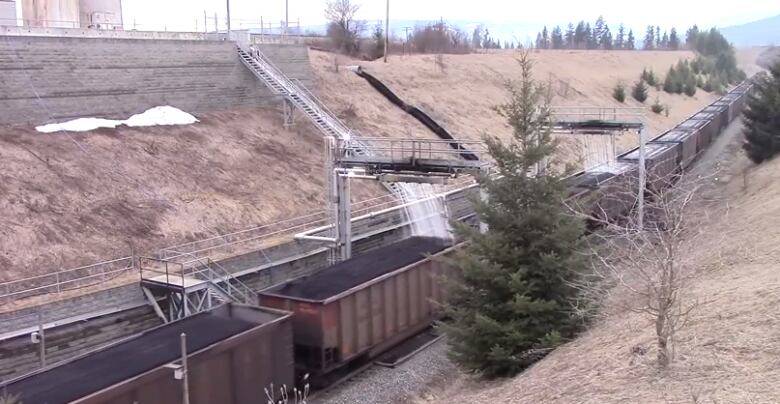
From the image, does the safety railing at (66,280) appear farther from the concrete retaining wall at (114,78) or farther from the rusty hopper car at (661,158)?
the rusty hopper car at (661,158)

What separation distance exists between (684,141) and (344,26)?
36.4 m

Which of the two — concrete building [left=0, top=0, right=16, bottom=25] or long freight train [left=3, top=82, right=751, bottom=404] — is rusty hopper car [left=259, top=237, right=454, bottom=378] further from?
concrete building [left=0, top=0, right=16, bottom=25]

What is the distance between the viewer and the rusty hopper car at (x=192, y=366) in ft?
39.1

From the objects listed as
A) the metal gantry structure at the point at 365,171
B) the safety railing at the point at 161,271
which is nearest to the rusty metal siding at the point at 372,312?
the metal gantry structure at the point at 365,171

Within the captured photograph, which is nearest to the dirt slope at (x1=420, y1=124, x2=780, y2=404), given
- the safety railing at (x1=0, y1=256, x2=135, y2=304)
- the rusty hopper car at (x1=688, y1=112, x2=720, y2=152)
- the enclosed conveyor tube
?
the safety railing at (x1=0, y1=256, x2=135, y2=304)

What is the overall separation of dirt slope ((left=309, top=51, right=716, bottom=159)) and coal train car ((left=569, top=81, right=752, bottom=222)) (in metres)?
5.90

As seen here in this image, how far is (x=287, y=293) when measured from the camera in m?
17.4

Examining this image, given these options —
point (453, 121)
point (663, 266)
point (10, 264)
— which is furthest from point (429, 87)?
point (663, 266)

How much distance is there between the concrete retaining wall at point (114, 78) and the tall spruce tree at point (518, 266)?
1919 centimetres

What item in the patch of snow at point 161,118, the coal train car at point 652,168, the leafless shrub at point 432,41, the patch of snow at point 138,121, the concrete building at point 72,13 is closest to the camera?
the coal train car at point 652,168

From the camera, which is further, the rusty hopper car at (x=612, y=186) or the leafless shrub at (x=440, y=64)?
the leafless shrub at (x=440, y=64)

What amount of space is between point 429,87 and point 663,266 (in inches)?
1731

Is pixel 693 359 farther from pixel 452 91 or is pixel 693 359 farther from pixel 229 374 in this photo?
pixel 452 91

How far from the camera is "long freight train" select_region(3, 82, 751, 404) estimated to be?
40.3ft
